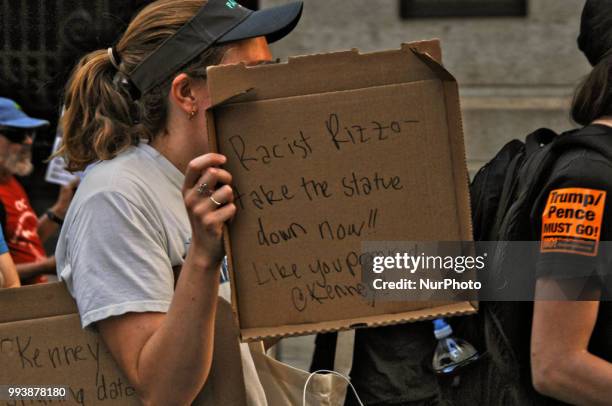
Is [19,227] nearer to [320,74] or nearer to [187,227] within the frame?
[187,227]

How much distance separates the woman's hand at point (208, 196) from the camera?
6.70ft

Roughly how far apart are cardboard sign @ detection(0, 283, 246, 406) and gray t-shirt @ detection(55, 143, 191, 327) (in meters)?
0.07

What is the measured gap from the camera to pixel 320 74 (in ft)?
6.95

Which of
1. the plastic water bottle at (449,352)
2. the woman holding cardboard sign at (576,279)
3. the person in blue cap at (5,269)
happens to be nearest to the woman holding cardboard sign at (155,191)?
the plastic water bottle at (449,352)

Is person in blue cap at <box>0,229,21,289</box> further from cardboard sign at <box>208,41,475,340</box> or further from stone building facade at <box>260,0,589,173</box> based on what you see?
stone building facade at <box>260,0,589,173</box>

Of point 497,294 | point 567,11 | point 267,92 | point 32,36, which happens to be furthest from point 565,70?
point 267,92

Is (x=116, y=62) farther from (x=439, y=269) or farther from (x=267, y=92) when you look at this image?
(x=439, y=269)

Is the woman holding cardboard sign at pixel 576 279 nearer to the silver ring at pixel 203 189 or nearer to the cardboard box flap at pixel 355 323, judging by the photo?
the cardboard box flap at pixel 355 323

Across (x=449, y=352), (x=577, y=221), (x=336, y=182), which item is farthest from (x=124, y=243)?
(x=577, y=221)

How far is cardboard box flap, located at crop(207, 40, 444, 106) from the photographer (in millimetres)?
2088

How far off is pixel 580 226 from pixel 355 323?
0.53 m

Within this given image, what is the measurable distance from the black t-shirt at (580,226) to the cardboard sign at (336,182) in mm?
267

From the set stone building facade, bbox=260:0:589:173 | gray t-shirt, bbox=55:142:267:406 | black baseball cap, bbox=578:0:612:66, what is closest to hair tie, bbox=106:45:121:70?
gray t-shirt, bbox=55:142:267:406

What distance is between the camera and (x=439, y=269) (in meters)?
2.13
